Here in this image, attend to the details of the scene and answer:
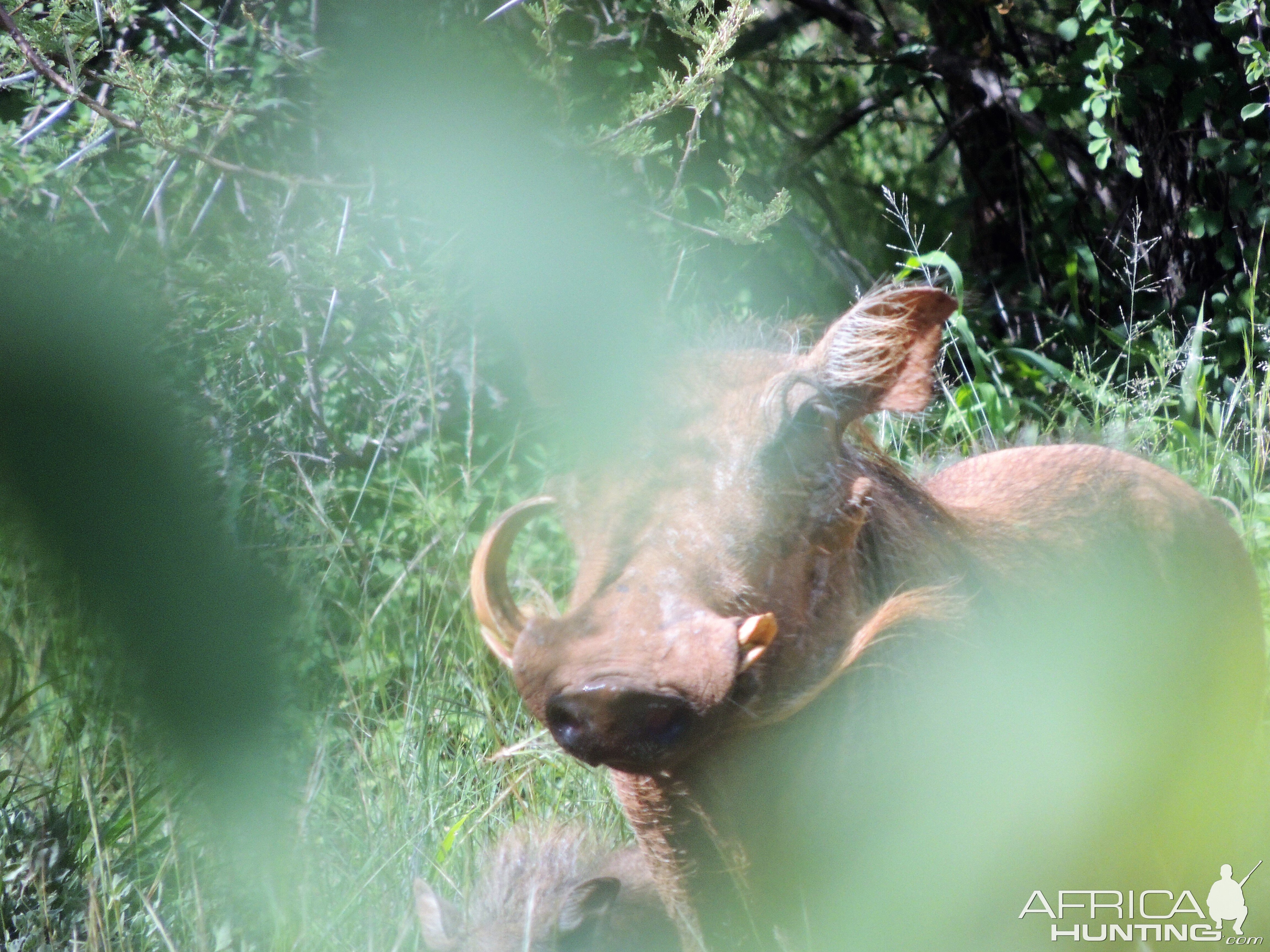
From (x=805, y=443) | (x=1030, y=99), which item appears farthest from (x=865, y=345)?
(x=1030, y=99)

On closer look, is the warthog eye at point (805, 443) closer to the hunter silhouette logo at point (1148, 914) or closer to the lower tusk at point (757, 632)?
the lower tusk at point (757, 632)

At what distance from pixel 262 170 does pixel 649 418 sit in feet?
5.57

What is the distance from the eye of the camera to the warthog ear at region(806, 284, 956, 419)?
164cm

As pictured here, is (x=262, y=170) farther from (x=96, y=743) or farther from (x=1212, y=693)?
(x=1212, y=693)

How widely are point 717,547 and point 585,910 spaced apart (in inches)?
34.4

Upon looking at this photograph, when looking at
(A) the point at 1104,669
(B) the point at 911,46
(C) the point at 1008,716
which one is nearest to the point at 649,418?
(C) the point at 1008,716

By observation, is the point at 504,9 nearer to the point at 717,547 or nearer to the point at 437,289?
the point at 437,289

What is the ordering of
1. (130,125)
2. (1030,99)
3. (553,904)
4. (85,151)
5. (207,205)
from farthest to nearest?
(1030,99), (207,205), (85,151), (130,125), (553,904)

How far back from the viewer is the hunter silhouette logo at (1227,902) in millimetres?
2117

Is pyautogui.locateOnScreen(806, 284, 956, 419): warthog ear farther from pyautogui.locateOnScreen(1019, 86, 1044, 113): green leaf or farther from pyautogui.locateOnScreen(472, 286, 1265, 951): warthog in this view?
pyautogui.locateOnScreen(1019, 86, 1044, 113): green leaf

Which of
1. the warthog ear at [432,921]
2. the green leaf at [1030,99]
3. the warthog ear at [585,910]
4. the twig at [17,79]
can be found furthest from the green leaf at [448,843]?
the green leaf at [1030,99]

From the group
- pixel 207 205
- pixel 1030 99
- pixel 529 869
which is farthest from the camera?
pixel 1030 99

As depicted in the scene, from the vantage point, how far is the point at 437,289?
2873 millimetres

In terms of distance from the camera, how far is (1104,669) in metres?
1.98
